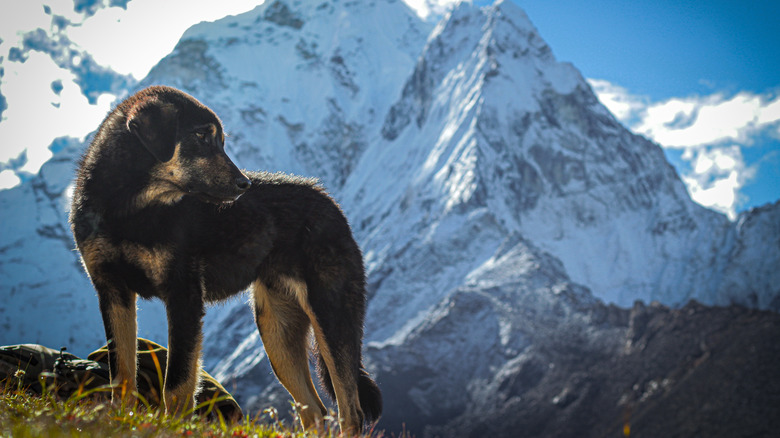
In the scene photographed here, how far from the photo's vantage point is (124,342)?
5.17 m

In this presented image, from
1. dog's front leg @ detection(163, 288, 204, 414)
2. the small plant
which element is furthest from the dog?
the small plant

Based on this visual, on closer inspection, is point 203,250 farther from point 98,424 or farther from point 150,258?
point 98,424

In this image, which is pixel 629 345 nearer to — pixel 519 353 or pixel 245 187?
pixel 519 353

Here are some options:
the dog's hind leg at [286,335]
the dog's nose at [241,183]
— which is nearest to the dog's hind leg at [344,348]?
the dog's hind leg at [286,335]

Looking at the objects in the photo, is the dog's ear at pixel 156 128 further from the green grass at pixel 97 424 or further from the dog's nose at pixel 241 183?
the green grass at pixel 97 424

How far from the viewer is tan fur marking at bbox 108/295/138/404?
5.11m

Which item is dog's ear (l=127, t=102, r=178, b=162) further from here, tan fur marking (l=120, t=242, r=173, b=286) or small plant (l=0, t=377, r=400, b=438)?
small plant (l=0, t=377, r=400, b=438)

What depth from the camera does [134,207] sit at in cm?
528

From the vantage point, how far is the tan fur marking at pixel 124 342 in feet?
16.8

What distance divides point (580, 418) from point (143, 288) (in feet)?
394

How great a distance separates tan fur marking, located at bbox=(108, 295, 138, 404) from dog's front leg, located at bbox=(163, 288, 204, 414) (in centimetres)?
32

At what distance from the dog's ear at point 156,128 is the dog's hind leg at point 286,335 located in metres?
1.49

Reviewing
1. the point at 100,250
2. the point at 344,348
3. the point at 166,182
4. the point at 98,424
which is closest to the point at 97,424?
the point at 98,424

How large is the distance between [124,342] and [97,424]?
1924 mm
